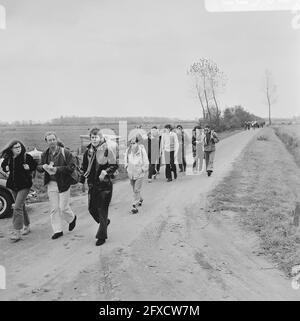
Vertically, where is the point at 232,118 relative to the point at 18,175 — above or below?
above

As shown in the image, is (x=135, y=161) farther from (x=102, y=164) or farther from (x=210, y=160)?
(x=210, y=160)

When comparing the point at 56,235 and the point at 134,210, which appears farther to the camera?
the point at 134,210

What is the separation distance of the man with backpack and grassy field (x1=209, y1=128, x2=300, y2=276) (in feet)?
10.6

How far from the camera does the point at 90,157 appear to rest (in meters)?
7.13

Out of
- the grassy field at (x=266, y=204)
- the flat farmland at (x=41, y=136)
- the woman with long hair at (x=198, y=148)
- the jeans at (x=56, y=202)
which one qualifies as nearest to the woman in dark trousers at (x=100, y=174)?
the jeans at (x=56, y=202)

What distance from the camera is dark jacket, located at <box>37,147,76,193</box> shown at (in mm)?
7281

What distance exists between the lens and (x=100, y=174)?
6.95 meters

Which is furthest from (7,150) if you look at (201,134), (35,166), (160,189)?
(201,134)

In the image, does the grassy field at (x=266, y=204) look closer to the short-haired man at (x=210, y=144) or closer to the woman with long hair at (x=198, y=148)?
the short-haired man at (x=210, y=144)

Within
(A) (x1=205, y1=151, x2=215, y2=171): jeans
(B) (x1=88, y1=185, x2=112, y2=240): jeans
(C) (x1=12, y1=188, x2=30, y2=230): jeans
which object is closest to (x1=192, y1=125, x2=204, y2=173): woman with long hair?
(A) (x1=205, y1=151, x2=215, y2=171): jeans

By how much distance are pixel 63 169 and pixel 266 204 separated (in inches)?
200

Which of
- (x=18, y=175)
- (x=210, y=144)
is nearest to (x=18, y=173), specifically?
(x=18, y=175)

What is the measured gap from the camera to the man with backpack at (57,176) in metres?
7.29

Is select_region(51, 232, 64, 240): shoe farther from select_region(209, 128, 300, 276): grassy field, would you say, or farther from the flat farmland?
the flat farmland
